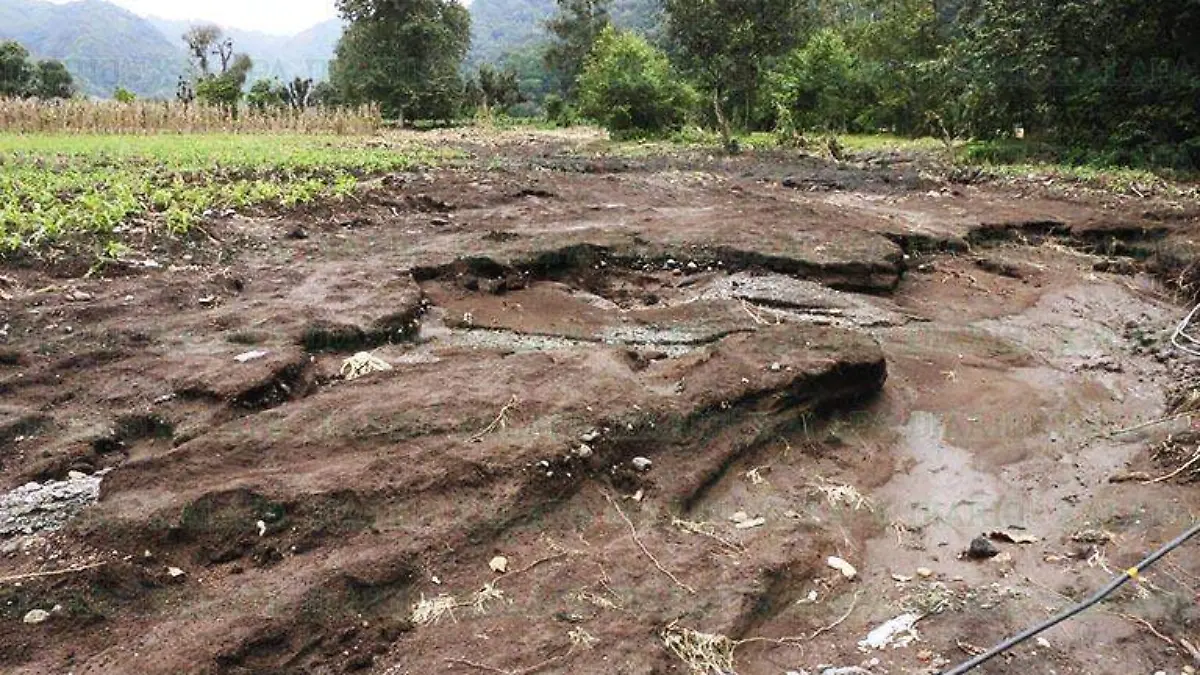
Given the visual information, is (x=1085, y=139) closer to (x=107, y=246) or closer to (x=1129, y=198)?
(x=1129, y=198)

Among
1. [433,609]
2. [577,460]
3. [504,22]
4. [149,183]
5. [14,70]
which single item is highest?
[504,22]

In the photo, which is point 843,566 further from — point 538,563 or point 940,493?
point 538,563

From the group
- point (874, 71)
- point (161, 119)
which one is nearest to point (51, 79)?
point (161, 119)

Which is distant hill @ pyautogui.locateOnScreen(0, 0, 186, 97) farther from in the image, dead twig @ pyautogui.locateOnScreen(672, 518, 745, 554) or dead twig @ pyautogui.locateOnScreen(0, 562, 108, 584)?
dead twig @ pyautogui.locateOnScreen(672, 518, 745, 554)

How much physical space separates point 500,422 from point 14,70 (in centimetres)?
3908

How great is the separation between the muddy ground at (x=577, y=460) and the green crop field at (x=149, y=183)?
1.82 ft

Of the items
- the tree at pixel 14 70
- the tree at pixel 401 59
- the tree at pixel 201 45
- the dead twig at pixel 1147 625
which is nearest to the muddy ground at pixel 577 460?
the dead twig at pixel 1147 625

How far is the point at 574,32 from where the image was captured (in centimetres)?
3691

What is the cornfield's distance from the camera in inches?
755

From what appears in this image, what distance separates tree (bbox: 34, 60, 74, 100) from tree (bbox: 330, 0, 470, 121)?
15114 millimetres

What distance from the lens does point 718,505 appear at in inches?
152

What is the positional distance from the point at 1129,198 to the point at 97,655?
11.0 meters

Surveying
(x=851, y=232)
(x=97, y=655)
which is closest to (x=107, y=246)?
(x=97, y=655)

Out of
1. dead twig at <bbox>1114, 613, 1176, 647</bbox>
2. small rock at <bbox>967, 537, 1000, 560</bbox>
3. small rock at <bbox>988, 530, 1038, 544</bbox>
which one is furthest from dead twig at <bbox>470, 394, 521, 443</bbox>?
dead twig at <bbox>1114, 613, 1176, 647</bbox>
